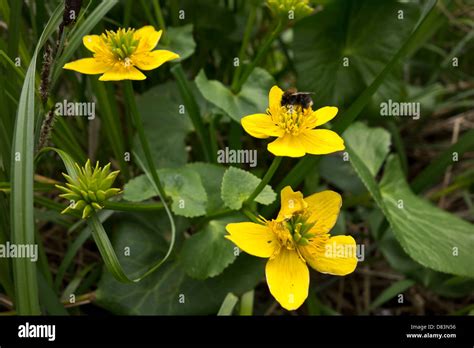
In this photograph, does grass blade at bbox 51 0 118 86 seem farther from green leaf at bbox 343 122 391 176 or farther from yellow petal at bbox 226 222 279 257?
green leaf at bbox 343 122 391 176

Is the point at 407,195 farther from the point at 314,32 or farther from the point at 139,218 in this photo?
the point at 139,218

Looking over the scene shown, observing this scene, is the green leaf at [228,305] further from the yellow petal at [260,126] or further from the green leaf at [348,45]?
the green leaf at [348,45]

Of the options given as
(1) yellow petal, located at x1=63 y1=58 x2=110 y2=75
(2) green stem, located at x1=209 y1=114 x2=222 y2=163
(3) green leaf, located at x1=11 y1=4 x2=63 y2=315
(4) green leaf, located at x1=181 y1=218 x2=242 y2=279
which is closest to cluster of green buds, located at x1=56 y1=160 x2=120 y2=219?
(3) green leaf, located at x1=11 y1=4 x2=63 y2=315

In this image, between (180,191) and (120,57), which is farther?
(180,191)

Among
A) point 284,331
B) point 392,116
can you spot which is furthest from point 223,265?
point 392,116

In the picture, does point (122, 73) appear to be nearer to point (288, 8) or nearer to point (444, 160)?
point (288, 8)

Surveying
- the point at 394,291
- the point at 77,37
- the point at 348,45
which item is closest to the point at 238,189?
the point at 77,37
